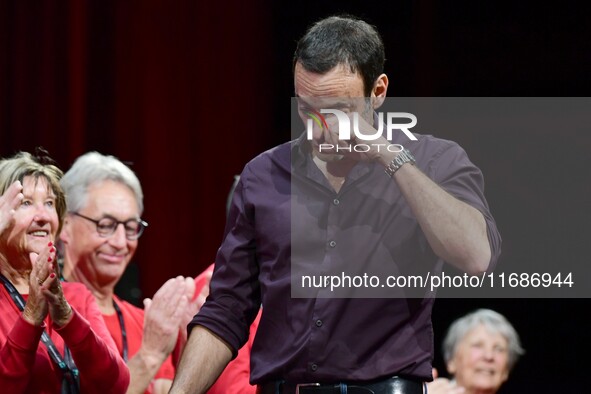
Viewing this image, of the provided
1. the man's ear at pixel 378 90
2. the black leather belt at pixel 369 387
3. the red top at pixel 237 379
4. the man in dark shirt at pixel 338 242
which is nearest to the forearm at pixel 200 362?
the man in dark shirt at pixel 338 242

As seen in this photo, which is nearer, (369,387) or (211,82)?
(369,387)

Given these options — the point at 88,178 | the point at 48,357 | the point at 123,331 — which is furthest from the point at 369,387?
the point at 88,178

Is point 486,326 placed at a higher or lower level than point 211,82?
lower

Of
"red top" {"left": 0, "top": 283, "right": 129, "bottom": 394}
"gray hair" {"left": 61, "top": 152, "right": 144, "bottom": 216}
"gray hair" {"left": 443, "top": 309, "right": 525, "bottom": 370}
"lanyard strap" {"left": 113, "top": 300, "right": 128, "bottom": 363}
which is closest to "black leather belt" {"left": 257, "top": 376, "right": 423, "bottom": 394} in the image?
"red top" {"left": 0, "top": 283, "right": 129, "bottom": 394}

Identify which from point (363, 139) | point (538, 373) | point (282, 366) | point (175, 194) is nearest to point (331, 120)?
point (363, 139)

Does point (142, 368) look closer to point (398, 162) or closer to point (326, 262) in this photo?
point (326, 262)

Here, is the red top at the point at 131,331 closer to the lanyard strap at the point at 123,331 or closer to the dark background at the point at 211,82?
the lanyard strap at the point at 123,331

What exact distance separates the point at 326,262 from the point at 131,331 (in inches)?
51.9

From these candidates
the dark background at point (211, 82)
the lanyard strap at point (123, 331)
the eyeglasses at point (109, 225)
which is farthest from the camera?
the dark background at point (211, 82)

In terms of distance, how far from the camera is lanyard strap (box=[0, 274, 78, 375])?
2441mm

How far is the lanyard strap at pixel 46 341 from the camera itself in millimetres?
2441

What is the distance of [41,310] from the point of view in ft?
7.46

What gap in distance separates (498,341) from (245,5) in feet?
5.98

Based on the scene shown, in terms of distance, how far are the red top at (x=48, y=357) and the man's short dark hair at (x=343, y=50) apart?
0.89 m
